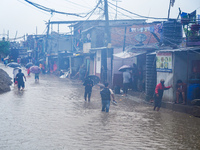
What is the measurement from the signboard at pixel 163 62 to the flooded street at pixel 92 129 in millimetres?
2614

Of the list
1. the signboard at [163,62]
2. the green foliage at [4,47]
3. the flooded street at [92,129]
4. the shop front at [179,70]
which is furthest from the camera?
the green foliage at [4,47]

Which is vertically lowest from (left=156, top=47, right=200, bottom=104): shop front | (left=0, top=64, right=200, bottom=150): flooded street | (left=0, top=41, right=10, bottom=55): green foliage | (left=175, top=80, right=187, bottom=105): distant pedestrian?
(left=0, top=64, right=200, bottom=150): flooded street

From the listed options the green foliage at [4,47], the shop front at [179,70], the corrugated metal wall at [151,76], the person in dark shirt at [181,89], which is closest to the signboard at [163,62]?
the shop front at [179,70]

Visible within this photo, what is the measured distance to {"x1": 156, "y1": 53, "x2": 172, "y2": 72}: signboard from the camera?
1541 centimetres

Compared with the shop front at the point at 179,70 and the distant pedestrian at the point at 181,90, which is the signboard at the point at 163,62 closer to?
the shop front at the point at 179,70

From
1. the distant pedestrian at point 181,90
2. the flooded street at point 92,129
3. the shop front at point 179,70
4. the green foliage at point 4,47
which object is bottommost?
the flooded street at point 92,129

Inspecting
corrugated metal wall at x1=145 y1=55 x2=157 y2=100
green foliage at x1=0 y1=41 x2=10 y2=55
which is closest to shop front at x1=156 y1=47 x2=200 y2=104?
corrugated metal wall at x1=145 y1=55 x2=157 y2=100

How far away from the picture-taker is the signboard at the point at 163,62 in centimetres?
1541

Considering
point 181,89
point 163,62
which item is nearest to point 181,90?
point 181,89

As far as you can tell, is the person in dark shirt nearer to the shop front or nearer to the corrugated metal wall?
the shop front

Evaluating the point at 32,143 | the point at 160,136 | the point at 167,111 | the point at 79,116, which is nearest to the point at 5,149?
the point at 32,143

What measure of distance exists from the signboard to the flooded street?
2614mm

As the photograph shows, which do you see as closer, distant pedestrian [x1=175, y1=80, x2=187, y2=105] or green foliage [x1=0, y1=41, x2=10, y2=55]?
distant pedestrian [x1=175, y1=80, x2=187, y2=105]

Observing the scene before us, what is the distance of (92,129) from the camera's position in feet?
31.1
